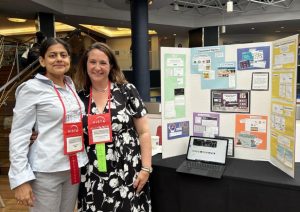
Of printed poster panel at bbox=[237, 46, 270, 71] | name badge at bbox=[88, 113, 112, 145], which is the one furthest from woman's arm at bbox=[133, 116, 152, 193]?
printed poster panel at bbox=[237, 46, 270, 71]

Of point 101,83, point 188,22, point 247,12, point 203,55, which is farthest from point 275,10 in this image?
point 101,83

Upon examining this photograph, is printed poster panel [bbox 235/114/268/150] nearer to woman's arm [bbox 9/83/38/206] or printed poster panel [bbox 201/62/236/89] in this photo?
printed poster panel [bbox 201/62/236/89]

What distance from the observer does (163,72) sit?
1.77m

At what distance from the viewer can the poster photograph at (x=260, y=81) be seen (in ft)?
5.47

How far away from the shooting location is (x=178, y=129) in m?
1.90

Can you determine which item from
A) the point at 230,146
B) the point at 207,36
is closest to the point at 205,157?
the point at 230,146

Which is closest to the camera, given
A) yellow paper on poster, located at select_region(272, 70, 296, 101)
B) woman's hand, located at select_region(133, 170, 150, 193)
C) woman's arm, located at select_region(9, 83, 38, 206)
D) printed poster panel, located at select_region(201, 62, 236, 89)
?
woman's arm, located at select_region(9, 83, 38, 206)

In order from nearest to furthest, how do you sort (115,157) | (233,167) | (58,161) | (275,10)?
(58,161) < (115,157) < (233,167) < (275,10)

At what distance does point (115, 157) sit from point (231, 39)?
12754mm

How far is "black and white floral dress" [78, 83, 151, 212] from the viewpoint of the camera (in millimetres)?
1461

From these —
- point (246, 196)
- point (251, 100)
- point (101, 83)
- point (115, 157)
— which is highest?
point (101, 83)

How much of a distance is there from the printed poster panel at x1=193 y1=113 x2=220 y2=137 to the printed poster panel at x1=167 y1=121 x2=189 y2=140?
0.21 feet

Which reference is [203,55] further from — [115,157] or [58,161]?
[58,161]

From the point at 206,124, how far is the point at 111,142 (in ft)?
2.44
